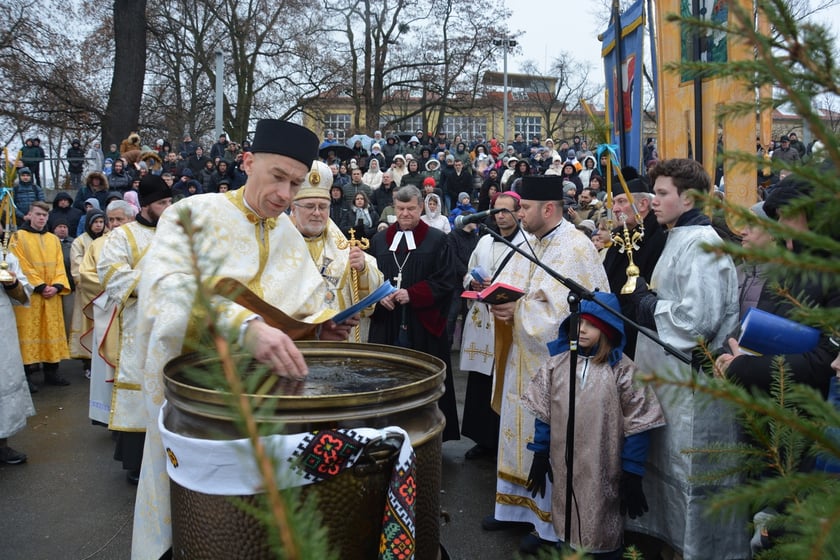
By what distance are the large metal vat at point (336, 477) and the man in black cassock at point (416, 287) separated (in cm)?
327

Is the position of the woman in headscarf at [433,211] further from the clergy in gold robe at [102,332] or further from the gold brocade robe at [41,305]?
the gold brocade robe at [41,305]

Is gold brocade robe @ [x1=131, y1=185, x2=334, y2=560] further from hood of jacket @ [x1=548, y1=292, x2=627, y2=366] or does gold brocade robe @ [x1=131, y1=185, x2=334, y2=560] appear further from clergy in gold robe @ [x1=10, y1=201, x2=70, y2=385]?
clergy in gold robe @ [x1=10, y1=201, x2=70, y2=385]

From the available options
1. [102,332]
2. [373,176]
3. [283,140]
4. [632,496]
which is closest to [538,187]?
[632,496]

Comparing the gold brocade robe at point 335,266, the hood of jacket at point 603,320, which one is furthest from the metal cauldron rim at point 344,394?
the gold brocade robe at point 335,266

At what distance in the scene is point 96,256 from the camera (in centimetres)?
649

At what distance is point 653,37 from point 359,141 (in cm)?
1406

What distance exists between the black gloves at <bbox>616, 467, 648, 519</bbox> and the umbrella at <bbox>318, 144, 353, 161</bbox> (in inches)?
560

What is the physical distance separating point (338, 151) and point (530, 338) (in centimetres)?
1404

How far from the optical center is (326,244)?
443 cm

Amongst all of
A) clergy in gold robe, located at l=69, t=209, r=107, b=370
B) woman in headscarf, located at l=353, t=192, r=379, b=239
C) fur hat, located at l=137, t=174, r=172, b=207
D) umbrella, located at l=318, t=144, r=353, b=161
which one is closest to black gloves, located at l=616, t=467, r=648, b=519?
fur hat, located at l=137, t=174, r=172, b=207

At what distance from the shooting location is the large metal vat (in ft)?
5.58

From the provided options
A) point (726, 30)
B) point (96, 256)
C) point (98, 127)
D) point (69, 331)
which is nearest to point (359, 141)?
point (98, 127)

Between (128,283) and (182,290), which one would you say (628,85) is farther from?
(182,290)

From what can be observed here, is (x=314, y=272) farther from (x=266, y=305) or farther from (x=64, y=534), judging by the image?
(x=64, y=534)
